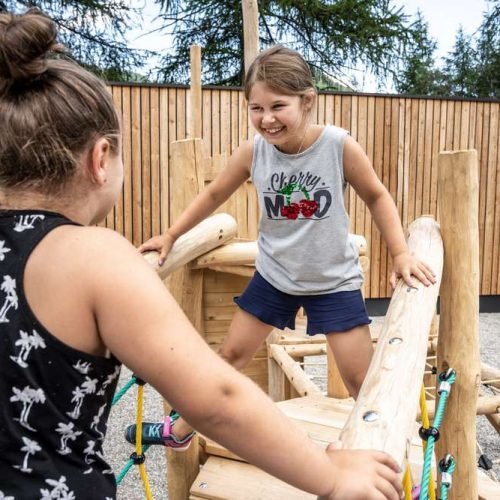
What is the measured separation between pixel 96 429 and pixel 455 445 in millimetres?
1186

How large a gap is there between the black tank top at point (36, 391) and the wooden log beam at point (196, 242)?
103cm

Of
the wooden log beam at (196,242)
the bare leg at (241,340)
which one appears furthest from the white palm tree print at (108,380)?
the bare leg at (241,340)

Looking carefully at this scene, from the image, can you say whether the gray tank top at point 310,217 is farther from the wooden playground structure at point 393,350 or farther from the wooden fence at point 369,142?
the wooden fence at point 369,142

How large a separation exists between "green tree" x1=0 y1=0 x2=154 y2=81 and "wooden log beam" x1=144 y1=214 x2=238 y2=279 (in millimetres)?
8363

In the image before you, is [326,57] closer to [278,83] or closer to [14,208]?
[278,83]

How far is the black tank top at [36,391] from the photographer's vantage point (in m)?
0.81

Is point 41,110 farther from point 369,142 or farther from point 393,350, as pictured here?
point 369,142


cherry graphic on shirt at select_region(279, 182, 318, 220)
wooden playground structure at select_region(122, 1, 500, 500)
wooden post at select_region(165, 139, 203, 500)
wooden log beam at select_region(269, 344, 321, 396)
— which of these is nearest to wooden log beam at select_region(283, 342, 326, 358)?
wooden log beam at select_region(269, 344, 321, 396)

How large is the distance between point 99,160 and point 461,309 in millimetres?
1179

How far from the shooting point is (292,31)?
11281mm

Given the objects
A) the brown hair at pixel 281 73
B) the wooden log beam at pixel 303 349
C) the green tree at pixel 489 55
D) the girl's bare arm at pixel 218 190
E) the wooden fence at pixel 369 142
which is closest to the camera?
the brown hair at pixel 281 73

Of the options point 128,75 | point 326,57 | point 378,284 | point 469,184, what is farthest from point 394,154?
point 469,184

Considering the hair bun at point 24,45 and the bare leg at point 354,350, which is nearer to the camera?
the hair bun at point 24,45

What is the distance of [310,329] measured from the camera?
1.99m
